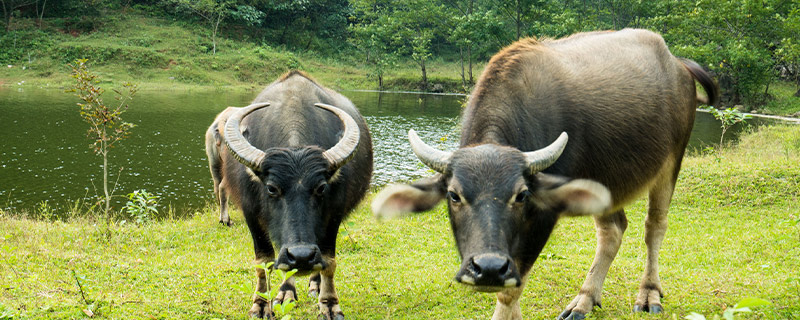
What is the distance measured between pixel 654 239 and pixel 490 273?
8.66ft

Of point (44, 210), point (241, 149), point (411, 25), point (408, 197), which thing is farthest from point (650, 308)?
point (411, 25)

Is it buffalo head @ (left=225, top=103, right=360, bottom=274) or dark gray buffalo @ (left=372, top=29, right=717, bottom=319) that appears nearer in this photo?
dark gray buffalo @ (left=372, top=29, right=717, bottom=319)

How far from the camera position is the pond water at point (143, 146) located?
11.6 m

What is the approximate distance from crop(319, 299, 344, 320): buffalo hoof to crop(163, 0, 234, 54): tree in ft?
118

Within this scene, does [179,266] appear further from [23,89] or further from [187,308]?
[23,89]

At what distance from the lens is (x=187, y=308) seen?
4500mm

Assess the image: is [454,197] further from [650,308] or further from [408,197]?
[650,308]

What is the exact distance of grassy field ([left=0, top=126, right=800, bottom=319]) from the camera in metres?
4.50

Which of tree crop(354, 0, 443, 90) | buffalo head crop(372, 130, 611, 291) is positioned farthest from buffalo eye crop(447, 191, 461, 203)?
tree crop(354, 0, 443, 90)

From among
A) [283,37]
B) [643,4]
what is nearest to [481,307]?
[643,4]

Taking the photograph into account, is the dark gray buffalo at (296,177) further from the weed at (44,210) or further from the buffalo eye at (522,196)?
the weed at (44,210)

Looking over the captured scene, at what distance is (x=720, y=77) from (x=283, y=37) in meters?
31.1

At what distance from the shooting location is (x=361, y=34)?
3978cm

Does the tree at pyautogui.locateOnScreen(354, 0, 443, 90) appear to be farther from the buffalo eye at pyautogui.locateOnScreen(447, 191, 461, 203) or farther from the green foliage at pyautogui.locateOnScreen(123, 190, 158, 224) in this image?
the buffalo eye at pyautogui.locateOnScreen(447, 191, 461, 203)
